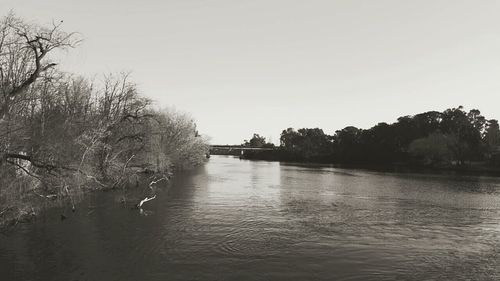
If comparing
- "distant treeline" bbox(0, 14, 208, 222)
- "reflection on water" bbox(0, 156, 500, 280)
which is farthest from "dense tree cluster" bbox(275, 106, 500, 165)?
"distant treeline" bbox(0, 14, 208, 222)

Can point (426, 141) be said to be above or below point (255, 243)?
above

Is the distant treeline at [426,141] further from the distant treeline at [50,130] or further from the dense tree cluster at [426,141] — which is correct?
the distant treeline at [50,130]

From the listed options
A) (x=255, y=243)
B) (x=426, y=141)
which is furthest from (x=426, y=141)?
(x=255, y=243)

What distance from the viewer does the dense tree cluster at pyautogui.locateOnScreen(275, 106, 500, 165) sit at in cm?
13400

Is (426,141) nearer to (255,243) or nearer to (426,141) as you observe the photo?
(426,141)

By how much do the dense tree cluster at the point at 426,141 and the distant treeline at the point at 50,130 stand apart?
4270 inches

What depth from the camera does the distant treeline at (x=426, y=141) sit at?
5271 inches

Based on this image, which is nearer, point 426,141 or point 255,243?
point 255,243

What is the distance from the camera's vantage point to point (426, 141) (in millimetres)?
142875

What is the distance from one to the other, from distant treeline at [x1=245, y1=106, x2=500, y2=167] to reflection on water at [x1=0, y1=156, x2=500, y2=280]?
98.6 m

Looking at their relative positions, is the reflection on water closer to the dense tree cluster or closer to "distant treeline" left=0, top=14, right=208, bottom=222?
"distant treeline" left=0, top=14, right=208, bottom=222

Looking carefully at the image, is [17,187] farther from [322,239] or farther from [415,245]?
[415,245]

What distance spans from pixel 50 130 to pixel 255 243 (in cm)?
1868

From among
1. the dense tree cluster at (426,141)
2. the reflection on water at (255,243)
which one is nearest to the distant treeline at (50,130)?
the reflection on water at (255,243)
